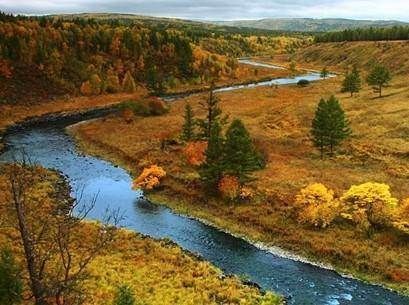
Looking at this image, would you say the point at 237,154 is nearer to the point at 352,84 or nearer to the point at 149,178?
the point at 149,178

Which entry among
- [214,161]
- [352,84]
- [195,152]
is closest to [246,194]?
[214,161]

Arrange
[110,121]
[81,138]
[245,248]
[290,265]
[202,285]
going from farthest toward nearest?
[110,121] → [81,138] → [245,248] → [290,265] → [202,285]

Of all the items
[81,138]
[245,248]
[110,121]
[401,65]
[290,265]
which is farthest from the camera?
[401,65]

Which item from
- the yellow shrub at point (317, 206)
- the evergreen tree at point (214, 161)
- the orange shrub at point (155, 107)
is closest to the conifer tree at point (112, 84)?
the orange shrub at point (155, 107)

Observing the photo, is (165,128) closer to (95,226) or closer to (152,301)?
(95,226)

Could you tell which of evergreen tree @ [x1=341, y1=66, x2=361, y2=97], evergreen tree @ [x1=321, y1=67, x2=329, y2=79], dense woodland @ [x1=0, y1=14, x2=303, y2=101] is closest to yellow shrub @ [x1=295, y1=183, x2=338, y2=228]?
evergreen tree @ [x1=341, y1=66, x2=361, y2=97]

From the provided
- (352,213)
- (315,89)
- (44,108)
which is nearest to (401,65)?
(315,89)

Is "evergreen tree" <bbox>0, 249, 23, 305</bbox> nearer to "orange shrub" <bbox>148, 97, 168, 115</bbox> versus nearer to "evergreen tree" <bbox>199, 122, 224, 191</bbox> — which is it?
"evergreen tree" <bbox>199, 122, 224, 191</bbox>

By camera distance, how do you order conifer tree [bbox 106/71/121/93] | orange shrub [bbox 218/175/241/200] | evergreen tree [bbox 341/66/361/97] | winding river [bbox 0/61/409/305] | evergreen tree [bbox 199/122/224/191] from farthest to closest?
conifer tree [bbox 106/71/121/93], evergreen tree [bbox 341/66/361/97], evergreen tree [bbox 199/122/224/191], orange shrub [bbox 218/175/241/200], winding river [bbox 0/61/409/305]
